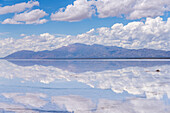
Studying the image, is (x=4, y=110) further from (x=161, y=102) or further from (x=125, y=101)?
(x=161, y=102)

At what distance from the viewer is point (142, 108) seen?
14.9 m

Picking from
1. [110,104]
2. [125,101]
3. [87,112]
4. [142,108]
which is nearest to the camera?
[87,112]

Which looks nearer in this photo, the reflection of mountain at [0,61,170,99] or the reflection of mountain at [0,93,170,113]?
the reflection of mountain at [0,93,170,113]

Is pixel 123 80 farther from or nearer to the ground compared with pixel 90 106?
farther from the ground

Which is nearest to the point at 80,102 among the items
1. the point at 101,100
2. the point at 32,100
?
the point at 101,100

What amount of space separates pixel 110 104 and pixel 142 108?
2401mm

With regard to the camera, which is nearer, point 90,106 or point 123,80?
point 90,106

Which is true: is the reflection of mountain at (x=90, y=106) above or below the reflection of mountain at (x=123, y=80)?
below

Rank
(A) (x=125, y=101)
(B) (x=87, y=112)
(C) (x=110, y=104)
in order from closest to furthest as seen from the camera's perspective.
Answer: (B) (x=87, y=112)
(C) (x=110, y=104)
(A) (x=125, y=101)

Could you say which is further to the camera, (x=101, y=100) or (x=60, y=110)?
(x=101, y=100)

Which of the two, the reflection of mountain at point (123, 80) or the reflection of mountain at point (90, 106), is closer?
the reflection of mountain at point (90, 106)

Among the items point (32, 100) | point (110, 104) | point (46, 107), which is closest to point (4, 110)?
point (46, 107)

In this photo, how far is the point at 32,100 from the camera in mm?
18266

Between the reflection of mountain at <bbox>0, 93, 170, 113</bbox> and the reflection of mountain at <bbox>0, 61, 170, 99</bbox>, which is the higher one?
the reflection of mountain at <bbox>0, 61, 170, 99</bbox>
